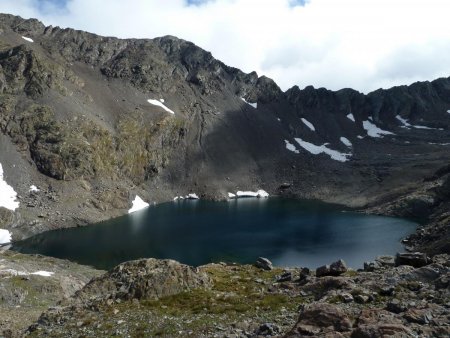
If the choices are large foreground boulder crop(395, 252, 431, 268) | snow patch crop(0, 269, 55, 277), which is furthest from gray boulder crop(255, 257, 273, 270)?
snow patch crop(0, 269, 55, 277)

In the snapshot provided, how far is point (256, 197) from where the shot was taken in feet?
574

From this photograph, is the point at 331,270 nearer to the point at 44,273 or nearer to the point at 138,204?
the point at 44,273

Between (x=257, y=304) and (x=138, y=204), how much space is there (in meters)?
128

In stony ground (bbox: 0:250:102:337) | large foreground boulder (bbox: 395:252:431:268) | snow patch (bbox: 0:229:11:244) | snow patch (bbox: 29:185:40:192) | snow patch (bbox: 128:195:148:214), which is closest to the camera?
large foreground boulder (bbox: 395:252:431:268)

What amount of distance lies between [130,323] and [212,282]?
345 inches

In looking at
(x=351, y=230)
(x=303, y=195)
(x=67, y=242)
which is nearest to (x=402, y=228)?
(x=351, y=230)

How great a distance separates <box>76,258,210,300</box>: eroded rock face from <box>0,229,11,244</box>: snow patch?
82111 mm

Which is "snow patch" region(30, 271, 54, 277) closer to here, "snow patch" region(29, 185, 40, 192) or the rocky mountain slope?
the rocky mountain slope

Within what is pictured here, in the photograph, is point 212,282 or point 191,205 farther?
point 191,205

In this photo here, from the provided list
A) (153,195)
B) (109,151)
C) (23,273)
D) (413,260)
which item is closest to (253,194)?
(153,195)

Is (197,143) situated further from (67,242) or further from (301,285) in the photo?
(301,285)

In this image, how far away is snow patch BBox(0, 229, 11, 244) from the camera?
102m

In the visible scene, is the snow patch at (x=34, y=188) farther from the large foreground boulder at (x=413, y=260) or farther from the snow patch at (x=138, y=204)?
the large foreground boulder at (x=413, y=260)

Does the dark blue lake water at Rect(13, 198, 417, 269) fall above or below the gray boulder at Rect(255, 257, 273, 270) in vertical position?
below
